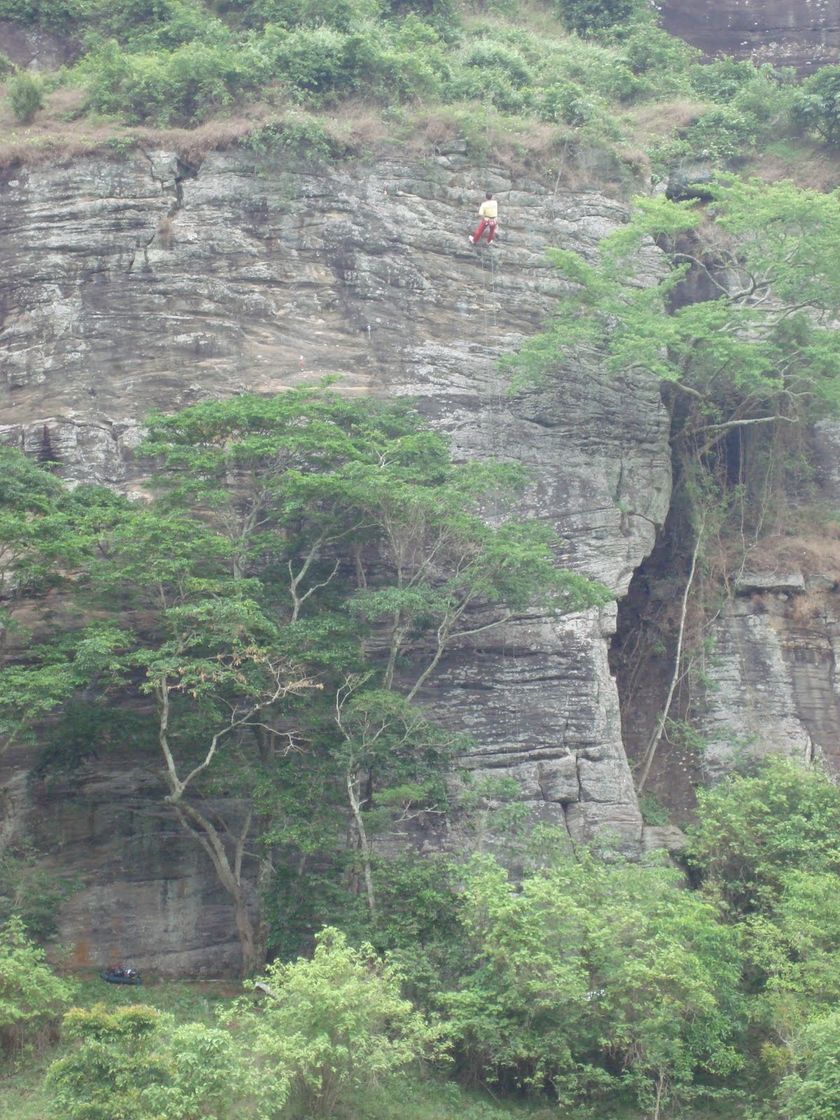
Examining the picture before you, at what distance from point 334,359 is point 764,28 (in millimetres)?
16393

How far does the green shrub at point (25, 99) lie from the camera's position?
67.6 feet

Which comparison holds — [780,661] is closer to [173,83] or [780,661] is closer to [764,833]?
[764,833]

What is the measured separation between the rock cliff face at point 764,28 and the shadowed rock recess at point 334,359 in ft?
34.8

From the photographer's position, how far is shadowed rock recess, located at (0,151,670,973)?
1631 centimetres

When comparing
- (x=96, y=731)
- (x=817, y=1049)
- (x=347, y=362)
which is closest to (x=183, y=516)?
(x=96, y=731)

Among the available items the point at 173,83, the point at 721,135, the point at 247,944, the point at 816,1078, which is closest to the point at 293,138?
the point at 173,83

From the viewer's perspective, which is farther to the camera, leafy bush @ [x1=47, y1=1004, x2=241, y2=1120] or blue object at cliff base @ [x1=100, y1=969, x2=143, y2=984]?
blue object at cliff base @ [x1=100, y1=969, x2=143, y2=984]

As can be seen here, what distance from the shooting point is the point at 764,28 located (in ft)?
94.9

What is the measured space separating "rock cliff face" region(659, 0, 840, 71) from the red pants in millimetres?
12135

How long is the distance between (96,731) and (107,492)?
9.46ft

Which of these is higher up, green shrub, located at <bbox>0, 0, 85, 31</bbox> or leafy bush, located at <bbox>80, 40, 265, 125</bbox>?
green shrub, located at <bbox>0, 0, 85, 31</bbox>

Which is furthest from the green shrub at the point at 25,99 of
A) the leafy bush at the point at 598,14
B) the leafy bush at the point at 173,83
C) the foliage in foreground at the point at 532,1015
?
the foliage in foreground at the point at 532,1015

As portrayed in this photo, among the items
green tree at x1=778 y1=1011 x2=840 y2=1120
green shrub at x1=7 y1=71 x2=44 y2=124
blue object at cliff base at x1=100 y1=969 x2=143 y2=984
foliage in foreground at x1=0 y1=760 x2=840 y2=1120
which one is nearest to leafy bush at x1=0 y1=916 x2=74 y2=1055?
foliage in foreground at x1=0 y1=760 x2=840 y2=1120

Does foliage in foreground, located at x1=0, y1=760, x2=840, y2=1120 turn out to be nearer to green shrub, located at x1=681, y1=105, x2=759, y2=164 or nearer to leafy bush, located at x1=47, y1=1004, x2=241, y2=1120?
leafy bush, located at x1=47, y1=1004, x2=241, y2=1120
